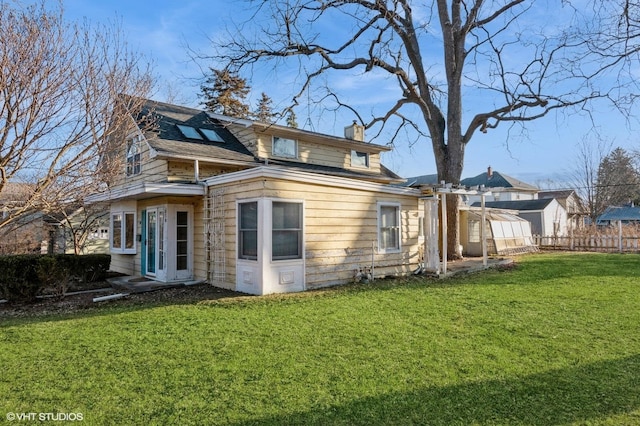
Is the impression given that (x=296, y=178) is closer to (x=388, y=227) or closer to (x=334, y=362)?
(x=388, y=227)

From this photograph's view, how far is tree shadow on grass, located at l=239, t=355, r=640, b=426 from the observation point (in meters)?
3.14

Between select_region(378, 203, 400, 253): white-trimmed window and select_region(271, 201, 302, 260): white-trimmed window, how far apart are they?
2.85 m

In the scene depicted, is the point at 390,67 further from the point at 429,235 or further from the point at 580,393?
the point at 580,393

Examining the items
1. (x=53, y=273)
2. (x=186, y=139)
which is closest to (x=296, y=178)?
(x=186, y=139)

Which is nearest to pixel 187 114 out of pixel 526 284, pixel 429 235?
pixel 429 235

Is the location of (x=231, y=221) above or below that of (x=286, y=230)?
above

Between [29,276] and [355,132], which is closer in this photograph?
[29,276]

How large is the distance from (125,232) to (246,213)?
21.2 ft

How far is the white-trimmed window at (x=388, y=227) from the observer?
426 inches

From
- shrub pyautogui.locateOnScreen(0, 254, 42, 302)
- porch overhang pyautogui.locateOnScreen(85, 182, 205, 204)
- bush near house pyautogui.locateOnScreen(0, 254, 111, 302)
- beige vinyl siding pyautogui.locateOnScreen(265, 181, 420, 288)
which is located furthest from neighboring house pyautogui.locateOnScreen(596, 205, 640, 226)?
shrub pyautogui.locateOnScreen(0, 254, 42, 302)

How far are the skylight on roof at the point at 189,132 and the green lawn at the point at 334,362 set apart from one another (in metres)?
6.71

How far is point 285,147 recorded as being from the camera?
14.3 metres

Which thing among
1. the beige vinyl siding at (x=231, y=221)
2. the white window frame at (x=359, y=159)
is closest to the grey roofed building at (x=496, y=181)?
the white window frame at (x=359, y=159)

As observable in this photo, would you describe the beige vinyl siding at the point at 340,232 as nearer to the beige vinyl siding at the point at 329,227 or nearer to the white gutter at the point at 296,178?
the beige vinyl siding at the point at 329,227
